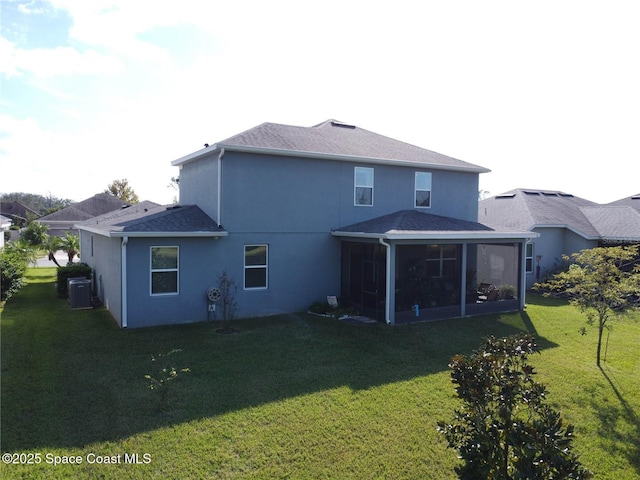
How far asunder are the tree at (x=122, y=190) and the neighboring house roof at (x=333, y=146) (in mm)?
42254

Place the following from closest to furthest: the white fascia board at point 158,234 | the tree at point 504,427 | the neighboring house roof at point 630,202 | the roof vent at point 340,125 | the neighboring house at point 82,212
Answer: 1. the tree at point 504,427
2. the white fascia board at point 158,234
3. the roof vent at point 340,125
4. the neighboring house roof at point 630,202
5. the neighboring house at point 82,212

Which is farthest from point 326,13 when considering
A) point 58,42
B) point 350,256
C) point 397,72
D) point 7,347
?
point 7,347

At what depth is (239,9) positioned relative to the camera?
9281mm

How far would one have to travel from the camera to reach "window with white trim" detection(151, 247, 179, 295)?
1210 centimetres

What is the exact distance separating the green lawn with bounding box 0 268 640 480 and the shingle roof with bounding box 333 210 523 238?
2.84m

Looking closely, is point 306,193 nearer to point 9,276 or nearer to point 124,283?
point 124,283

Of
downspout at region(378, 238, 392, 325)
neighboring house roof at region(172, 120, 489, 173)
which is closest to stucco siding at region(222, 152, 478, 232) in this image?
neighboring house roof at region(172, 120, 489, 173)

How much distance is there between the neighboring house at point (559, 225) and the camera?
2030 centimetres

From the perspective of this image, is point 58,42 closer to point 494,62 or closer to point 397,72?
point 397,72

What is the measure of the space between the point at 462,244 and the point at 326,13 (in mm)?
8292

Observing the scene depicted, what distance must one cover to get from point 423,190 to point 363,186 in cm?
266

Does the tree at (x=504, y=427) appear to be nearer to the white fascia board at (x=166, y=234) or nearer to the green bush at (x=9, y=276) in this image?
the white fascia board at (x=166, y=234)

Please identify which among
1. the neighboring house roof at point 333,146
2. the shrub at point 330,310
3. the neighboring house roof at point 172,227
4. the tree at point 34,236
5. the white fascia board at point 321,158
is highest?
the neighboring house roof at point 333,146

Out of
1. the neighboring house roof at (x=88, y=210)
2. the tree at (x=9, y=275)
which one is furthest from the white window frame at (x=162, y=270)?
the neighboring house roof at (x=88, y=210)
